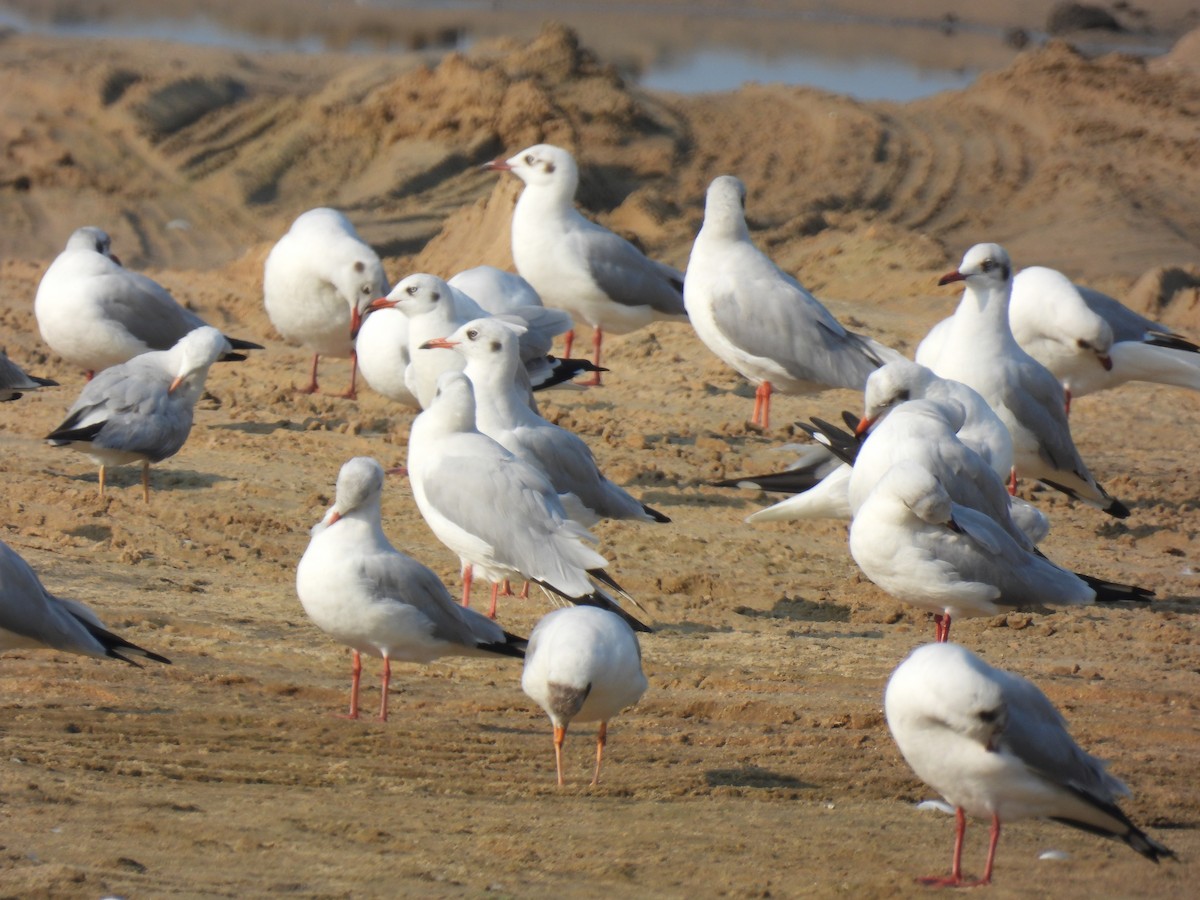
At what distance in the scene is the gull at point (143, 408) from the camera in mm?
8758

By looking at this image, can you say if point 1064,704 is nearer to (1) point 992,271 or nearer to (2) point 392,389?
(1) point 992,271

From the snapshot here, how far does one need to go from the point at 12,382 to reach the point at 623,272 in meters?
4.11

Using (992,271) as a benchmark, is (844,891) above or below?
below

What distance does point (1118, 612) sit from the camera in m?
8.32

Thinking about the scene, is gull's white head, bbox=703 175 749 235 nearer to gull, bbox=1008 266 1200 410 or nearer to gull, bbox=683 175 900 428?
gull, bbox=683 175 900 428

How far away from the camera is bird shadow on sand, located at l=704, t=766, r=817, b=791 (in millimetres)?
5863

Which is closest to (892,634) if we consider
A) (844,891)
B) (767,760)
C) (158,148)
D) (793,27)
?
(767,760)

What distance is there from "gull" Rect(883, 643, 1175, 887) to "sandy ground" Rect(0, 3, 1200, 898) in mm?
176

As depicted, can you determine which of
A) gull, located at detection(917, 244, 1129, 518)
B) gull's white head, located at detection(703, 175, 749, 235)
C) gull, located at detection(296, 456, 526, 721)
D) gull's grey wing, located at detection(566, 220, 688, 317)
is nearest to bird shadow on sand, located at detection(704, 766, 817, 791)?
gull, located at detection(296, 456, 526, 721)

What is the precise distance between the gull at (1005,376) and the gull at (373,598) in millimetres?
3839

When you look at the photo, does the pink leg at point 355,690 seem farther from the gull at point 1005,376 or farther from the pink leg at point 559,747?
the gull at point 1005,376

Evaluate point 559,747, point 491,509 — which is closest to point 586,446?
point 491,509

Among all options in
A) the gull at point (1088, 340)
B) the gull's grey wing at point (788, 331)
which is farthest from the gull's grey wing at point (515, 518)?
the gull at point (1088, 340)

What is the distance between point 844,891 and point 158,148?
618 inches
